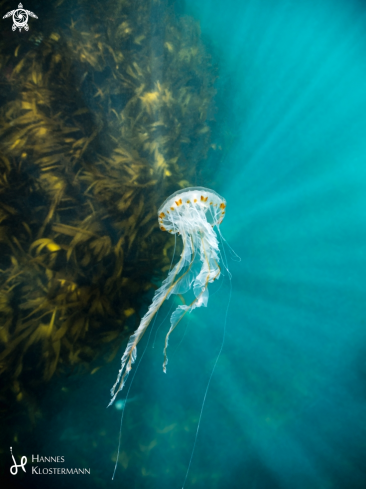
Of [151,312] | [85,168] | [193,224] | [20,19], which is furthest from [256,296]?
[20,19]

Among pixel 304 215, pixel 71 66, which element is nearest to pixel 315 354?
pixel 304 215

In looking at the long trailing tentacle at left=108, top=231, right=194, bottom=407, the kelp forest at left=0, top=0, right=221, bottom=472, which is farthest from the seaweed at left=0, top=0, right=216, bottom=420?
the long trailing tentacle at left=108, top=231, right=194, bottom=407

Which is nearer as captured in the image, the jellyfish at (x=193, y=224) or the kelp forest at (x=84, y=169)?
the kelp forest at (x=84, y=169)

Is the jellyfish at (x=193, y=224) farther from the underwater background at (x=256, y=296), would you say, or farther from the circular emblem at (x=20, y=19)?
the circular emblem at (x=20, y=19)

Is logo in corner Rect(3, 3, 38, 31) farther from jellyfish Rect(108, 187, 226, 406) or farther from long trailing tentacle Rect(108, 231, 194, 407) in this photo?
long trailing tentacle Rect(108, 231, 194, 407)

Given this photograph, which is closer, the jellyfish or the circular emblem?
the circular emblem

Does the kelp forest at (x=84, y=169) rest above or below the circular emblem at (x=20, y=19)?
below

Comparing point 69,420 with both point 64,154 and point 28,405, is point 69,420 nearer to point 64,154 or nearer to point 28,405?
point 28,405

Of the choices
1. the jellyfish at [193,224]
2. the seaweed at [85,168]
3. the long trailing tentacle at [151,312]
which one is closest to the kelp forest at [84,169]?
the seaweed at [85,168]

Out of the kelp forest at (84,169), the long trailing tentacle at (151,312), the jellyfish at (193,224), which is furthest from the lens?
the jellyfish at (193,224)
